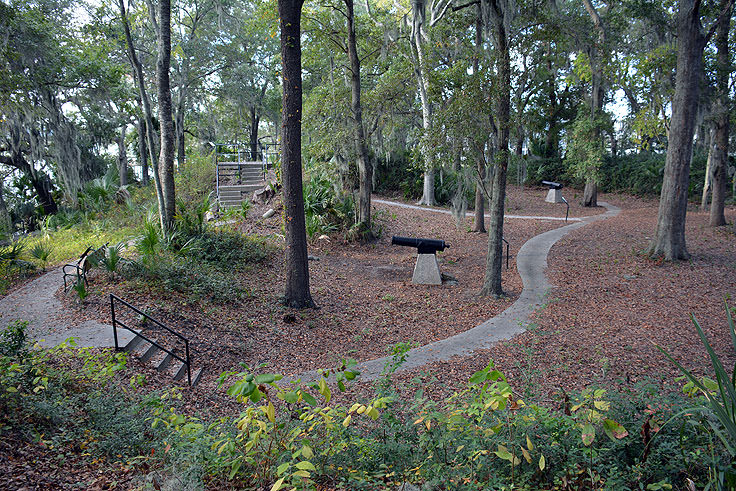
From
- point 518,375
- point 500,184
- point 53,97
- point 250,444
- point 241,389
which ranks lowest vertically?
point 518,375

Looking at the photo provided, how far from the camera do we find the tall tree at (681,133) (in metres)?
10.4

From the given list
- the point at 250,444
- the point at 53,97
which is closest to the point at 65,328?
the point at 250,444

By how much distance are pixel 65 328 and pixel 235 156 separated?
19252 millimetres

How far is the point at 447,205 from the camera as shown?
22.5 metres

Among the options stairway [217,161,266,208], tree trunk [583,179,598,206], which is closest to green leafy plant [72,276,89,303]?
stairway [217,161,266,208]

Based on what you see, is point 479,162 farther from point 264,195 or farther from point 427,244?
point 264,195

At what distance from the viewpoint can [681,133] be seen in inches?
424

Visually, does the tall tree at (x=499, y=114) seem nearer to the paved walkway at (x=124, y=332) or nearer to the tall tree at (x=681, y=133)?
the paved walkway at (x=124, y=332)

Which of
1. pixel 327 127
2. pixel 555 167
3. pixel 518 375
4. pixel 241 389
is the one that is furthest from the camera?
pixel 555 167

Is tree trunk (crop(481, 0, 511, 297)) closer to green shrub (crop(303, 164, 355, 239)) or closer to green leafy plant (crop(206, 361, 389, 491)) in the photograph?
green shrub (crop(303, 164, 355, 239))

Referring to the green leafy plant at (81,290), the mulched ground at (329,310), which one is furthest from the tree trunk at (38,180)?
the green leafy plant at (81,290)

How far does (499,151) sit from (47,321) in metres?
8.76

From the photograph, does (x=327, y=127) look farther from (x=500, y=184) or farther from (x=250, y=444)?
(x=250, y=444)

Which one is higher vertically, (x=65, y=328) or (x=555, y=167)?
(x=555, y=167)
